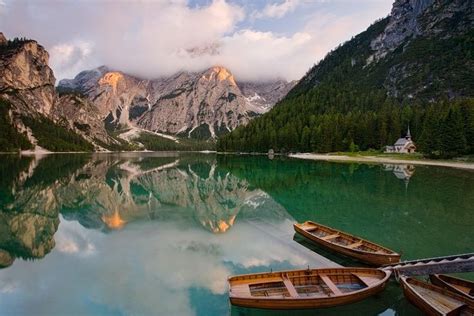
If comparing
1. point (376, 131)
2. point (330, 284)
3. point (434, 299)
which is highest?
point (376, 131)

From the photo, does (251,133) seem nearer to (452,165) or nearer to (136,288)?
(452,165)

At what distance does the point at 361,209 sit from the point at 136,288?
27.5 metres

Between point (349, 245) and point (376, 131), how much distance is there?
430 feet

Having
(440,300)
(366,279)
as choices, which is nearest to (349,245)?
(366,279)

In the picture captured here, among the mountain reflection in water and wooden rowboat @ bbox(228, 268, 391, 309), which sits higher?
wooden rowboat @ bbox(228, 268, 391, 309)

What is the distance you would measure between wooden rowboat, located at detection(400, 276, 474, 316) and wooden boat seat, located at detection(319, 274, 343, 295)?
3.40 metres

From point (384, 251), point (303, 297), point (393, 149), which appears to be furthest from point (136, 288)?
point (393, 149)

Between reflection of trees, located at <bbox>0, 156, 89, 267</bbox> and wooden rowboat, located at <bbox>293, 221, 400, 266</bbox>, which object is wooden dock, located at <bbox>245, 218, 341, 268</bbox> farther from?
reflection of trees, located at <bbox>0, 156, 89, 267</bbox>

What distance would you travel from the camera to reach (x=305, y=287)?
57.0ft

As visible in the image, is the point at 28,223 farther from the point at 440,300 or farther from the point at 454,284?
the point at 454,284

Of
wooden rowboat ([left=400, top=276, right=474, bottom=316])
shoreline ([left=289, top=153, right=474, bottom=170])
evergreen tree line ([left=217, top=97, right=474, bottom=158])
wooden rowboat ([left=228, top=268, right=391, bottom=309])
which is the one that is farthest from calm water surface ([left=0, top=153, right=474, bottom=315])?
evergreen tree line ([left=217, top=97, right=474, bottom=158])

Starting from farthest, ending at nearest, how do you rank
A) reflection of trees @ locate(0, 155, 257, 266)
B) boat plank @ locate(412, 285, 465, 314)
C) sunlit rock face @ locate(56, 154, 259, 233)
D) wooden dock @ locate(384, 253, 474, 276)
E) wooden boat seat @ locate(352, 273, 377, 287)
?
sunlit rock face @ locate(56, 154, 259, 233), reflection of trees @ locate(0, 155, 257, 266), wooden boat seat @ locate(352, 273, 377, 287), wooden dock @ locate(384, 253, 474, 276), boat plank @ locate(412, 285, 465, 314)

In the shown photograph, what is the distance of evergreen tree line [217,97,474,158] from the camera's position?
3723 inches

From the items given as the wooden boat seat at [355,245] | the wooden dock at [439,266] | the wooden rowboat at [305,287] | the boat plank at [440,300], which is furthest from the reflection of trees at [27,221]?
the boat plank at [440,300]
